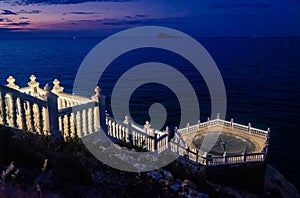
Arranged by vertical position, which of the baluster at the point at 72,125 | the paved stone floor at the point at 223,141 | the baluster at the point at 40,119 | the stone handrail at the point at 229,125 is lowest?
the paved stone floor at the point at 223,141

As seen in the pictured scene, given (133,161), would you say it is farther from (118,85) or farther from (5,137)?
(118,85)

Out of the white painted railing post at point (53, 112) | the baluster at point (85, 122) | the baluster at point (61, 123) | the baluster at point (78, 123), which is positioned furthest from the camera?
the baluster at point (85, 122)

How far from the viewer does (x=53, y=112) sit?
8.88 meters

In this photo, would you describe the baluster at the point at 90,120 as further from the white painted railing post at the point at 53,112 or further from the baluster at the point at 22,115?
the baluster at the point at 22,115

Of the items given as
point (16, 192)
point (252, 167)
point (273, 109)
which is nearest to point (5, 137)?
point (16, 192)

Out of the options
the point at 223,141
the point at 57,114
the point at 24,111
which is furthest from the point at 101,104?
the point at 223,141

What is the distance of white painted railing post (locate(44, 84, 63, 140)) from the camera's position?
871cm

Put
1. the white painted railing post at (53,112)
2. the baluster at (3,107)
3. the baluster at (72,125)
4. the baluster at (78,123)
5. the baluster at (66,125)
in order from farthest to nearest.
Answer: the baluster at (78,123) < the baluster at (72,125) < the baluster at (66,125) < the baluster at (3,107) < the white painted railing post at (53,112)

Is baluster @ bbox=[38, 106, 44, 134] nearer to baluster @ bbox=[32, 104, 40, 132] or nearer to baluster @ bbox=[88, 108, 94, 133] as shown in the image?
baluster @ bbox=[32, 104, 40, 132]

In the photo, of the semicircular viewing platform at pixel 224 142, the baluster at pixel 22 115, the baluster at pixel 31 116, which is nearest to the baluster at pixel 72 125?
the baluster at pixel 31 116

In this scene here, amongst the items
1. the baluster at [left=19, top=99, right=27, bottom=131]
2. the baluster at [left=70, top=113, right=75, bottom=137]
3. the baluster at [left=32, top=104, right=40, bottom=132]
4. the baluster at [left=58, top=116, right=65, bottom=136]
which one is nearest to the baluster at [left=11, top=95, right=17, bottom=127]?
the baluster at [left=19, top=99, right=27, bottom=131]

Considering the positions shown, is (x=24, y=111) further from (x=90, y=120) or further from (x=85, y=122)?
(x=90, y=120)

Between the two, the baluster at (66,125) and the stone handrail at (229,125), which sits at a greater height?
the baluster at (66,125)

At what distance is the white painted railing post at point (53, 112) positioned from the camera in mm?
8706
